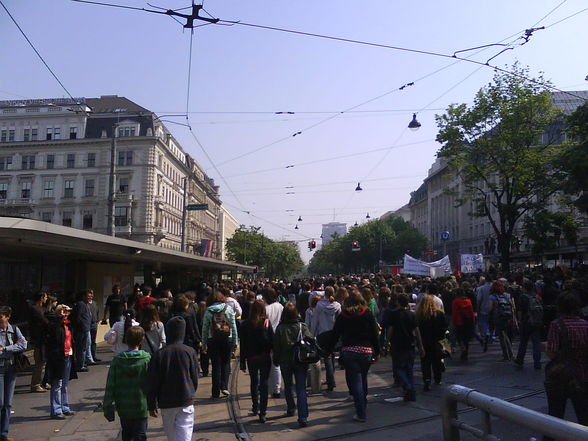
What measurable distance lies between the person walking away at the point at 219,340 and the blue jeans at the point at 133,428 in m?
3.63

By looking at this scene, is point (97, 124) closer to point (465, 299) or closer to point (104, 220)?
point (104, 220)

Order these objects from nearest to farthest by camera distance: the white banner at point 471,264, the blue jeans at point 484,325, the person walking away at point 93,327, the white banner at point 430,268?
the person walking away at point 93,327, the blue jeans at point 484,325, the white banner at point 430,268, the white banner at point 471,264

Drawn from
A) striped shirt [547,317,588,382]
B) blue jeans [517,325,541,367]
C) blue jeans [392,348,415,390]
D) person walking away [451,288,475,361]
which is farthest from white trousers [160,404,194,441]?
person walking away [451,288,475,361]

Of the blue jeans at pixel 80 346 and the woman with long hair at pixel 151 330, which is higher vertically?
the woman with long hair at pixel 151 330

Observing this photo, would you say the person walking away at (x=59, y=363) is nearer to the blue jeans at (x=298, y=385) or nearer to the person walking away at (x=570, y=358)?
the blue jeans at (x=298, y=385)

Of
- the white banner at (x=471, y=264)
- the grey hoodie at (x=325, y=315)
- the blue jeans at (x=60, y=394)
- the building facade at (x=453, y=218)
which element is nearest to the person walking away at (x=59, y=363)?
the blue jeans at (x=60, y=394)

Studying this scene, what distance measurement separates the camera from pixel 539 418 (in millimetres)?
2775

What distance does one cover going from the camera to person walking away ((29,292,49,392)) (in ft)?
29.9

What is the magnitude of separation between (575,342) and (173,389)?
3.74m

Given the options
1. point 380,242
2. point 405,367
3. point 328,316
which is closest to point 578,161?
point 328,316

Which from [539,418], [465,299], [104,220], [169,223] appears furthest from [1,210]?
[539,418]

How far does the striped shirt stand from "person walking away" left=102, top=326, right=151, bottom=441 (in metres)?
3.91

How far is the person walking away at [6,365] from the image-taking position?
22.7 feet

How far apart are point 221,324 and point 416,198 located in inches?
4146
